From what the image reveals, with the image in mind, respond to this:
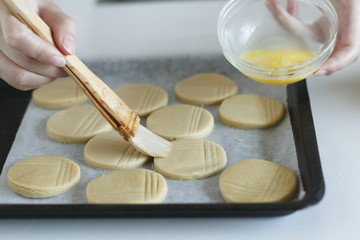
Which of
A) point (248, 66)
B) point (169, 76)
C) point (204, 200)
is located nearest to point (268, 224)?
point (204, 200)

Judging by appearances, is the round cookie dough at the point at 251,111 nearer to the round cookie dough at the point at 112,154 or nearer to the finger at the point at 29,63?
the round cookie dough at the point at 112,154

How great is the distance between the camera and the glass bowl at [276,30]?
186cm

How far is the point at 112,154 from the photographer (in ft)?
5.90

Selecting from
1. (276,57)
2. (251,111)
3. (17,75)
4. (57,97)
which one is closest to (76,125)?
(57,97)

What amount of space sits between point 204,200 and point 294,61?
1.74ft

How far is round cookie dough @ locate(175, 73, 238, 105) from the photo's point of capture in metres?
Result: 2.08

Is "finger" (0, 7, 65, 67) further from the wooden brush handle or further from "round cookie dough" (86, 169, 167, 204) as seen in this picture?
"round cookie dough" (86, 169, 167, 204)

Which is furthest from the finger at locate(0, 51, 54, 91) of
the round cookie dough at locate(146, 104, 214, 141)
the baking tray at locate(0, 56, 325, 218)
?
the round cookie dough at locate(146, 104, 214, 141)

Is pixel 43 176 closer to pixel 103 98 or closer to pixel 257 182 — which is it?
pixel 103 98

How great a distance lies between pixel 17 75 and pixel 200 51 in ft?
2.53

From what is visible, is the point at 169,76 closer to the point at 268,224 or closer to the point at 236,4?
the point at 236,4

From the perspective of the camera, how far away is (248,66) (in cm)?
173

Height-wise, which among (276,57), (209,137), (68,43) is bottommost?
(209,137)

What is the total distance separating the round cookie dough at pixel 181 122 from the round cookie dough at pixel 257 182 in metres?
0.23
